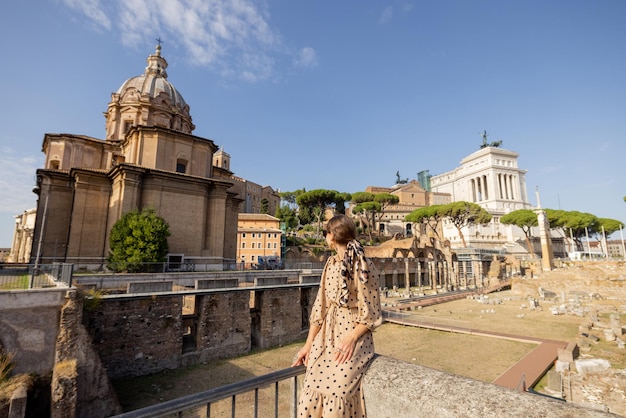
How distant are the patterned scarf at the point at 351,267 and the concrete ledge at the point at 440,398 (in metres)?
0.64

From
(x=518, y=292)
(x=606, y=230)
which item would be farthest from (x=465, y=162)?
(x=518, y=292)

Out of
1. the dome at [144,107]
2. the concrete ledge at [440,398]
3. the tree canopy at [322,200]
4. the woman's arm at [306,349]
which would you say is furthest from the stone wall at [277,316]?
the tree canopy at [322,200]

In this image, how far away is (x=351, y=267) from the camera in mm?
2529

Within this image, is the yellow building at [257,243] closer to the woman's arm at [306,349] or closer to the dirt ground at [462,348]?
the dirt ground at [462,348]

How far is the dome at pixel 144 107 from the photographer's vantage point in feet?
102

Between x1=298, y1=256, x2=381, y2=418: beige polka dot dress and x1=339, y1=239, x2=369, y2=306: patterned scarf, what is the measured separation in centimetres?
4

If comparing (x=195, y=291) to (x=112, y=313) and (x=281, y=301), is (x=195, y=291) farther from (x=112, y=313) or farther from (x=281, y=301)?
(x=281, y=301)

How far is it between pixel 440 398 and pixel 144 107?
35.9 metres

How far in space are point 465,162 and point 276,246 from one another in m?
65.8

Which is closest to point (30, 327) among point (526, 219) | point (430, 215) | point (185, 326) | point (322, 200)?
point (185, 326)

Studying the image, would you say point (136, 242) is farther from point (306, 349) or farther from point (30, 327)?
point (306, 349)

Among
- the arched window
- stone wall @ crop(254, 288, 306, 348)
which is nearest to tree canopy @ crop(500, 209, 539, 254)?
stone wall @ crop(254, 288, 306, 348)

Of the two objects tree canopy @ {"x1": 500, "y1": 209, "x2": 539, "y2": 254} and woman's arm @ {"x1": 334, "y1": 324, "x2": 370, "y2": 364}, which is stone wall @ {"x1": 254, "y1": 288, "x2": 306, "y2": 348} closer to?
woman's arm @ {"x1": 334, "y1": 324, "x2": 370, "y2": 364}

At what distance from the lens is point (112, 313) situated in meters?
11.6
